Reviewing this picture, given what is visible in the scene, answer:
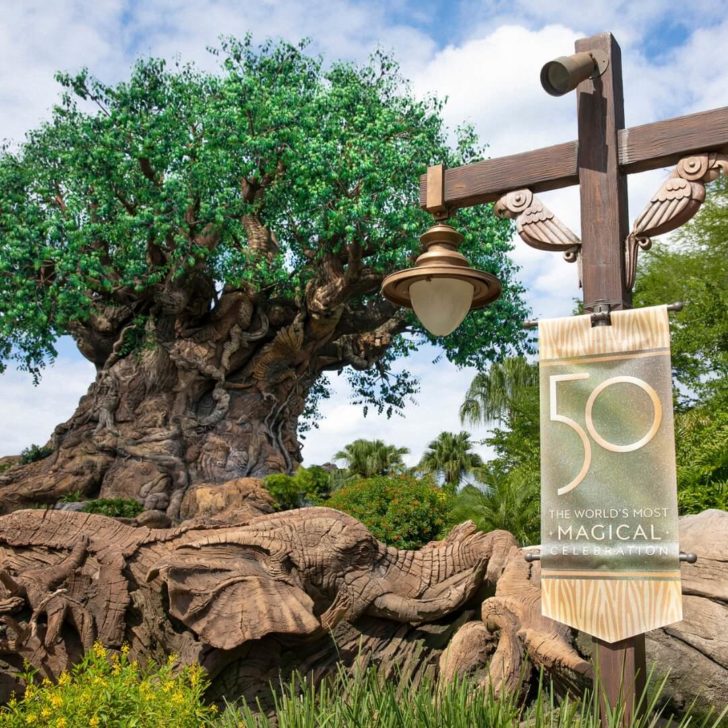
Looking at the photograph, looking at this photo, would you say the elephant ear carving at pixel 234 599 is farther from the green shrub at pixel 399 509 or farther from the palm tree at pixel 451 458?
the palm tree at pixel 451 458

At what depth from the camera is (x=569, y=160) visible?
496 cm

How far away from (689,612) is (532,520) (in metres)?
7.80

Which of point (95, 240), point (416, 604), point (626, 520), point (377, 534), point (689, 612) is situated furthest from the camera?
point (95, 240)

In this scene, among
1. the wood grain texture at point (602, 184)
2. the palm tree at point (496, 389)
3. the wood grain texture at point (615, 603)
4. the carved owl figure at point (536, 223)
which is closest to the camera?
the wood grain texture at point (615, 603)

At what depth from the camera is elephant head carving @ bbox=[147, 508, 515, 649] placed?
7.13 m

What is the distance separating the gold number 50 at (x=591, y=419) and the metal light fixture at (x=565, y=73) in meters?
1.60

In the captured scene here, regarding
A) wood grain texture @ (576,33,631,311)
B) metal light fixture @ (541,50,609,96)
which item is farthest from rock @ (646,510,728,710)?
metal light fixture @ (541,50,609,96)

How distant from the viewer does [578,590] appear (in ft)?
14.7

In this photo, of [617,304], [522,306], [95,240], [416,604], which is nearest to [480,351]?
[522,306]

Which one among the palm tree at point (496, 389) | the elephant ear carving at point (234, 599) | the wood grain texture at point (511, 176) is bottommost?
the elephant ear carving at point (234, 599)

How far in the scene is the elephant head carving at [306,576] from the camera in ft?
23.4

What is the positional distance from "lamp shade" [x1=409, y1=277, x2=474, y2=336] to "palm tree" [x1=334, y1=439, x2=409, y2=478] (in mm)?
30228

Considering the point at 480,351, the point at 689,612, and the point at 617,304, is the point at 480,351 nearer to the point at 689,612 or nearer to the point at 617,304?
the point at 689,612

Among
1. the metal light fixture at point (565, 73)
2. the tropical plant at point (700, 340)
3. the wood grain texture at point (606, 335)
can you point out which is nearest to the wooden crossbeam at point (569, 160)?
the metal light fixture at point (565, 73)
